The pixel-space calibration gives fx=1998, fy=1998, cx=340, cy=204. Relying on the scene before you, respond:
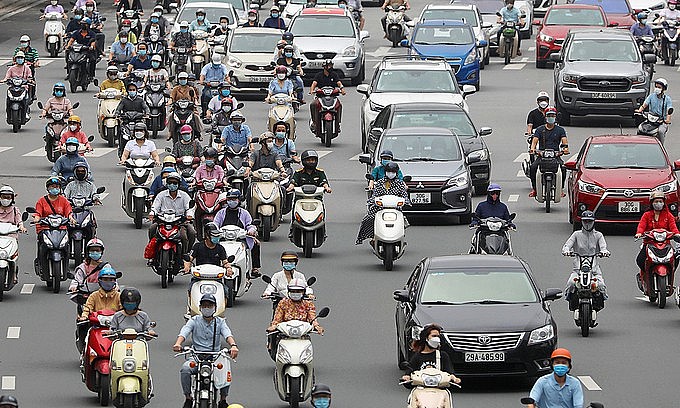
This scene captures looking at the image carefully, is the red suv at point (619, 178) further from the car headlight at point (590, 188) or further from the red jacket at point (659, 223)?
the red jacket at point (659, 223)

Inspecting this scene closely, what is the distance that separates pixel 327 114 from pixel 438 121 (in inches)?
221

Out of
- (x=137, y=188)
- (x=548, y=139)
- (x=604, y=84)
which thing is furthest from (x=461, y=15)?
(x=137, y=188)

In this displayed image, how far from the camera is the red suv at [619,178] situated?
32219 mm

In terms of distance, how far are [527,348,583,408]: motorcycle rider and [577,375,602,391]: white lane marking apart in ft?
12.8

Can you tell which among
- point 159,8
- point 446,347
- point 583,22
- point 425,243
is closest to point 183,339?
point 446,347

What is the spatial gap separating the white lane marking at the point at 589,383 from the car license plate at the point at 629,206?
9.98 metres

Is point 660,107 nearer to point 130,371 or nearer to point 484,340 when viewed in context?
point 484,340

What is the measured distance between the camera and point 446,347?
21.6 meters

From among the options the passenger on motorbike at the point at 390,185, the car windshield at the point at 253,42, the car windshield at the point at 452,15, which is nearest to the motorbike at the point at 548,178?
the passenger on motorbike at the point at 390,185

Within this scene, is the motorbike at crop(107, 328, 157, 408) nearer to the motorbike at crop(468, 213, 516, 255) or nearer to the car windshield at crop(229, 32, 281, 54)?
the motorbike at crop(468, 213, 516, 255)

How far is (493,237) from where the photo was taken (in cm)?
2802

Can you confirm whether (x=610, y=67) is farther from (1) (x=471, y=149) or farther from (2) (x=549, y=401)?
(2) (x=549, y=401)

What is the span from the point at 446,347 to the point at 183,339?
3.03 m

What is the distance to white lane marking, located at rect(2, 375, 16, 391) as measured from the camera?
22.3 metres
